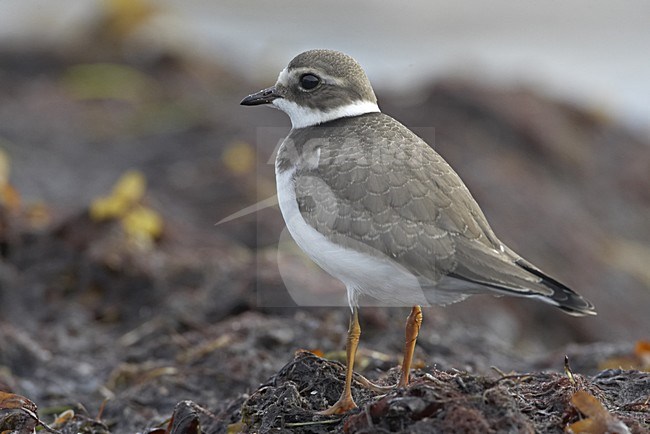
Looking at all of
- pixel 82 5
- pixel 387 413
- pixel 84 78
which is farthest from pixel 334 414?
pixel 82 5

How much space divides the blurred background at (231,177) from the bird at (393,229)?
5.51 ft

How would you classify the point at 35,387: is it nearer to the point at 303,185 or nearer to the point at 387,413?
the point at 303,185

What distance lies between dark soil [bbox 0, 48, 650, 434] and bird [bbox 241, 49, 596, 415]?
1.44ft

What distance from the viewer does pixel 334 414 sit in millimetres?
4695

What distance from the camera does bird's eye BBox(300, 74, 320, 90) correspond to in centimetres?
576

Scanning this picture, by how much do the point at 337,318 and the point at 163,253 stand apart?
237 cm

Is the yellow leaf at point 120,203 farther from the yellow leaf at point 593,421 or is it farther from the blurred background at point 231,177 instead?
the yellow leaf at point 593,421

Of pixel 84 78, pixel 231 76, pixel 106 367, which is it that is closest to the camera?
pixel 106 367

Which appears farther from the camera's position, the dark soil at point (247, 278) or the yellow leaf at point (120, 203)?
the yellow leaf at point (120, 203)

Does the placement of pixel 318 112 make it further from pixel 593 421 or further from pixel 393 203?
pixel 593 421

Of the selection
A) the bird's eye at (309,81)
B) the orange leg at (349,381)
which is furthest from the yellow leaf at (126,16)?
the orange leg at (349,381)

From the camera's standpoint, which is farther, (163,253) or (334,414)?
(163,253)

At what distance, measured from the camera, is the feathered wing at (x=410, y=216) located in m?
4.88

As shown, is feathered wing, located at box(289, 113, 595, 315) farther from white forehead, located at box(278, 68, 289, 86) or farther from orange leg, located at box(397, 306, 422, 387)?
white forehead, located at box(278, 68, 289, 86)
